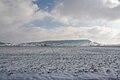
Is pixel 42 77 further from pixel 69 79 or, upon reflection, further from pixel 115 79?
pixel 115 79

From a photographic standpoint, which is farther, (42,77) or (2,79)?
(42,77)

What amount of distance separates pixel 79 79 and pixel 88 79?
876 millimetres

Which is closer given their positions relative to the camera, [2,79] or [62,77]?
[2,79]

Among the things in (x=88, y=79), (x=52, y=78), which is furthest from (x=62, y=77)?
(x=88, y=79)

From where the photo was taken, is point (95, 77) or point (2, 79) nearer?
point (2, 79)

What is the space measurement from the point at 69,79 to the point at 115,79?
442 cm

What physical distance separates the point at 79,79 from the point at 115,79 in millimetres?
3445

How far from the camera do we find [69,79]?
20.0 m

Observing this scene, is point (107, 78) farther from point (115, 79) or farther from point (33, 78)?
A: point (33, 78)

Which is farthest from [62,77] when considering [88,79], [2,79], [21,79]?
[2,79]

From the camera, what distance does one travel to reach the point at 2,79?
1939 cm

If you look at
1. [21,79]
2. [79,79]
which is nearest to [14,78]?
[21,79]

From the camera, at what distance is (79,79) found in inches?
789

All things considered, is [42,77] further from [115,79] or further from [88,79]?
[115,79]
